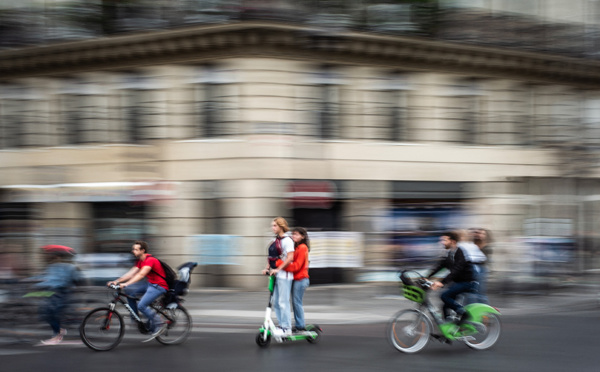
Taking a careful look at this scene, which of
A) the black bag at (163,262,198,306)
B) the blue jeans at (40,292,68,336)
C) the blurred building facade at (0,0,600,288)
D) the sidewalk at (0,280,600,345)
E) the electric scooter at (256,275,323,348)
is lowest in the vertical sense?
the sidewalk at (0,280,600,345)

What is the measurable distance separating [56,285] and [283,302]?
3208 millimetres

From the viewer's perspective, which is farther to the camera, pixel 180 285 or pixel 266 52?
pixel 266 52

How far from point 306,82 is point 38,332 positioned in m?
9.65

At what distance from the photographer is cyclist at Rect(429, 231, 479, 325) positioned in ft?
29.4

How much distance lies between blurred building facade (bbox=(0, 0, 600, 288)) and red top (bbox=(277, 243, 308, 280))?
7.28m

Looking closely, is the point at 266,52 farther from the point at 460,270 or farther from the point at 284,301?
the point at 460,270

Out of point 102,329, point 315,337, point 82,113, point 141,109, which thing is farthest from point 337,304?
point 82,113

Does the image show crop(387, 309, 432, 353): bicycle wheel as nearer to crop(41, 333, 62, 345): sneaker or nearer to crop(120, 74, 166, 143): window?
crop(41, 333, 62, 345): sneaker

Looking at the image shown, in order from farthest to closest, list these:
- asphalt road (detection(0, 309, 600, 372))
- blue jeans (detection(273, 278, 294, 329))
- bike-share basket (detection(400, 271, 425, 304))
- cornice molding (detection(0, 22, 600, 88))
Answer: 1. cornice molding (detection(0, 22, 600, 88))
2. blue jeans (detection(273, 278, 294, 329))
3. bike-share basket (detection(400, 271, 425, 304))
4. asphalt road (detection(0, 309, 600, 372))

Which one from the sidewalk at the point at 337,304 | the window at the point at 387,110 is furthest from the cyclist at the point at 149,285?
the window at the point at 387,110

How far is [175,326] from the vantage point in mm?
9688

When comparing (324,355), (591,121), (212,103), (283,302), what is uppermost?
(212,103)

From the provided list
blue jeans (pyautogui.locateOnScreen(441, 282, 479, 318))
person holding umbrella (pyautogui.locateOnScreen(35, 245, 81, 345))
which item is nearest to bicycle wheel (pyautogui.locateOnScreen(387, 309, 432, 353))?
blue jeans (pyautogui.locateOnScreen(441, 282, 479, 318))

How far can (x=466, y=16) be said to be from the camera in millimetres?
19172
